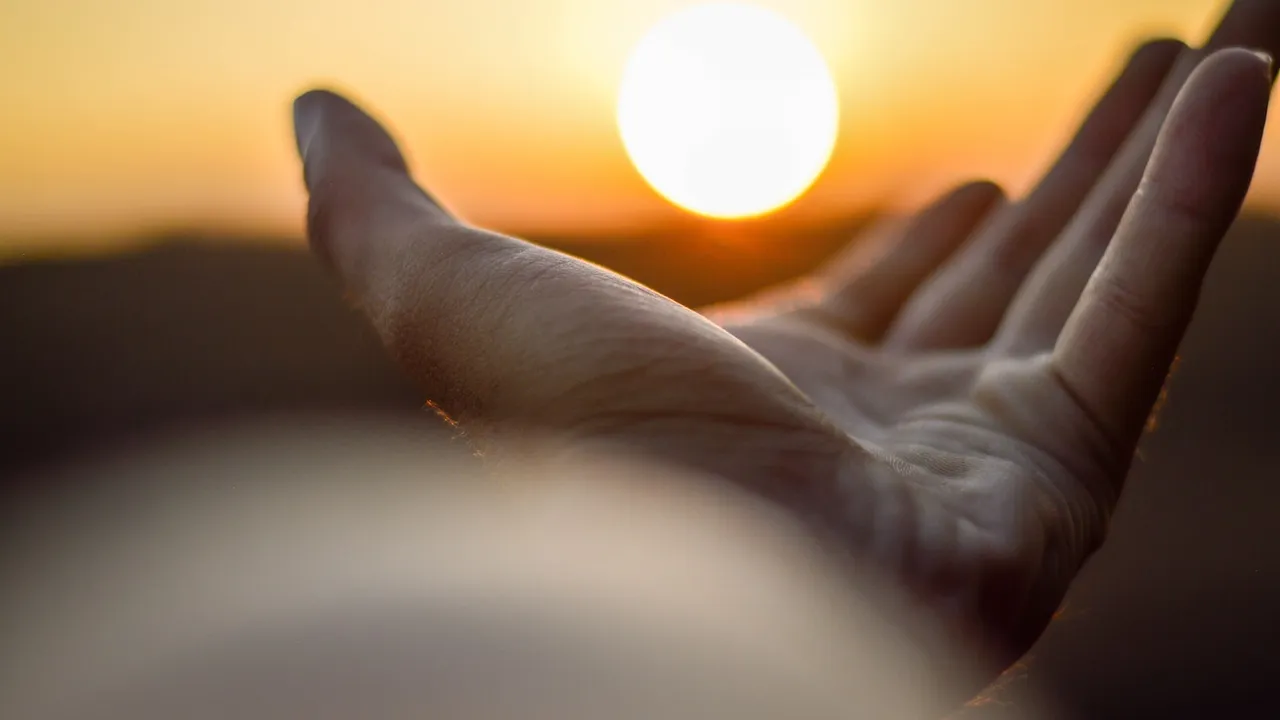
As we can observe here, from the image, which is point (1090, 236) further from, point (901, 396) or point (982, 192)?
point (982, 192)

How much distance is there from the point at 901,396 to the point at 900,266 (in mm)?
957

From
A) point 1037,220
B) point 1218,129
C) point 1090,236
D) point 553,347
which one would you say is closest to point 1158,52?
point 1037,220

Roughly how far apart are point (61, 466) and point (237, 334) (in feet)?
3.01

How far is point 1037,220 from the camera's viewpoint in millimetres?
2000

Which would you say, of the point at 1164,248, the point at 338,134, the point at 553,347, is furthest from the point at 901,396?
the point at 338,134

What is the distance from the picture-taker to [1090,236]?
1.50 meters

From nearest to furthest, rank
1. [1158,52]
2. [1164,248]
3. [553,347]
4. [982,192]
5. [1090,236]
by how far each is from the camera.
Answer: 1. [553,347]
2. [1164,248]
3. [1090,236]
4. [1158,52]
5. [982,192]

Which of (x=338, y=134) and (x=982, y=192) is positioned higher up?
(x=338, y=134)

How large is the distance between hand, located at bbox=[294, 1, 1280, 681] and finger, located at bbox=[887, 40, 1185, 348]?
15.1 inches

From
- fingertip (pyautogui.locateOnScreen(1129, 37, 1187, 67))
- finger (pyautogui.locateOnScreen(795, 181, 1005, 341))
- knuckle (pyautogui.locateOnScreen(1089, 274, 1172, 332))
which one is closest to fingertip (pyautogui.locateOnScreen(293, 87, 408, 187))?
knuckle (pyautogui.locateOnScreen(1089, 274, 1172, 332))

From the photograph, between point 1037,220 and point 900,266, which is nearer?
point 1037,220

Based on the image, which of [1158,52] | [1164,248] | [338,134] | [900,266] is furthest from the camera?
[900,266]

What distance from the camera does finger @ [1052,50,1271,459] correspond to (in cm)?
104

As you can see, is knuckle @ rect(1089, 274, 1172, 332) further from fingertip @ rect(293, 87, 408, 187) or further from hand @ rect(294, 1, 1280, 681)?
fingertip @ rect(293, 87, 408, 187)
